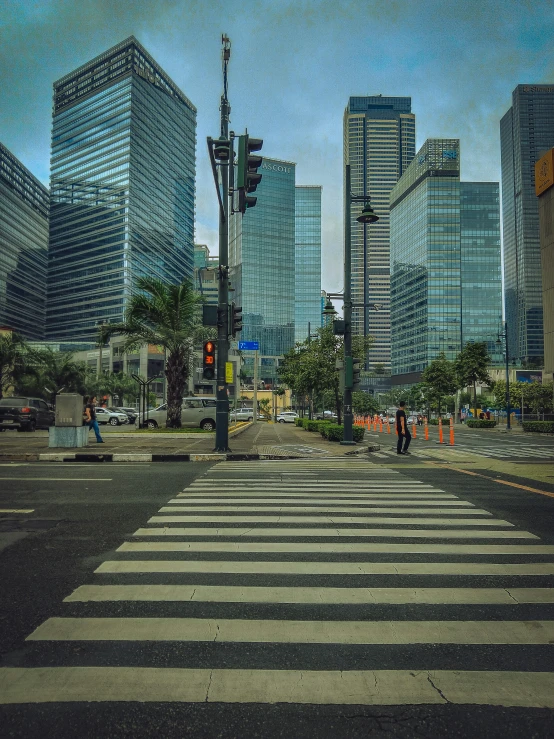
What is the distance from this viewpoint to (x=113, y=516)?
6.81 meters

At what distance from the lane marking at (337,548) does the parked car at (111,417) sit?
1551 inches

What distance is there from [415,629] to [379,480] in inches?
287

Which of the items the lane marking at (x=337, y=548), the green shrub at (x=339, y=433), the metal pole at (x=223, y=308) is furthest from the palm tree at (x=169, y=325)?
the lane marking at (x=337, y=548)

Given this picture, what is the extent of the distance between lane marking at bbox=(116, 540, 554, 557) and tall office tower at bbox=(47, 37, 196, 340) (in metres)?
149

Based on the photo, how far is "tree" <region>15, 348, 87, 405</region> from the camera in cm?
4122

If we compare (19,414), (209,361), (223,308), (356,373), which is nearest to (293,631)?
(209,361)

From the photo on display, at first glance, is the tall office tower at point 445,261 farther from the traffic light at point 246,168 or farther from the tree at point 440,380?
the traffic light at point 246,168

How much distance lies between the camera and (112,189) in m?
157

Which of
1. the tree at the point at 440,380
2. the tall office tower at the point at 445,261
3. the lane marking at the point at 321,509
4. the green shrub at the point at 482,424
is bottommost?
the green shrub at the point at 482,424

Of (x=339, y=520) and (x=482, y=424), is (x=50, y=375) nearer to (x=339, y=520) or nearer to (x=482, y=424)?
(x=482, y=424)

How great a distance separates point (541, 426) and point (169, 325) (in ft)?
91.8

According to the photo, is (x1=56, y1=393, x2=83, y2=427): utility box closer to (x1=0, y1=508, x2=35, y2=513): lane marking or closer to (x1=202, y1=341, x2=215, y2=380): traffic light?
(x1=202, y1=341, x2=215, y2=380): traffic light

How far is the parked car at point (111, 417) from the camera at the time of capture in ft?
140

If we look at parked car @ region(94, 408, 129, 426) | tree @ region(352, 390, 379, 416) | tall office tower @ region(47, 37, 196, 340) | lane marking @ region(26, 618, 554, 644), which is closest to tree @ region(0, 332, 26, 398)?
parked car @ region(94, 408, 129, 426)
